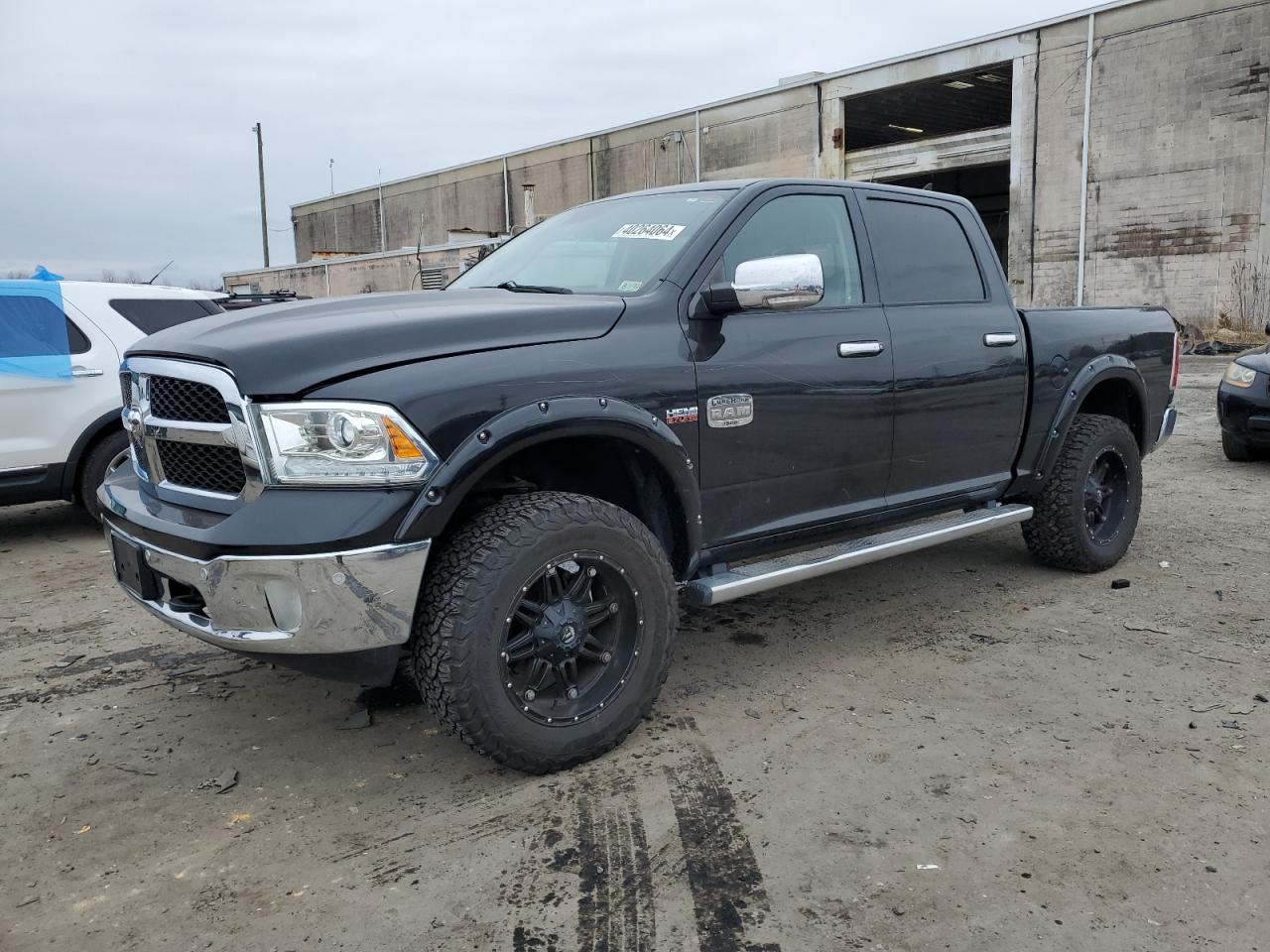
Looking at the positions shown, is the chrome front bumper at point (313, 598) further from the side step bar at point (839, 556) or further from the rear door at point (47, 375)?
the rear door at point (47, 375)

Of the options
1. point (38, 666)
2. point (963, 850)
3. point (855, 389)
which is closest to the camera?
point (963, 850)

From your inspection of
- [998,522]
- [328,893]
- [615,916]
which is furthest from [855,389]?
[328,893]

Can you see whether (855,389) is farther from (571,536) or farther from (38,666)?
(38,666)

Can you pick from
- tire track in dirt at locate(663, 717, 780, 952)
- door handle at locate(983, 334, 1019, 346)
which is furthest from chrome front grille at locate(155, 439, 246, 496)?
door handle at locate(983, 334, 1019, 346)

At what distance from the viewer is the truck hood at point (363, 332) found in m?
2.67

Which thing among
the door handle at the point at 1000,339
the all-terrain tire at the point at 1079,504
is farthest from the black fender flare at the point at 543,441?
the all-terrain tire at the point at 1079,504

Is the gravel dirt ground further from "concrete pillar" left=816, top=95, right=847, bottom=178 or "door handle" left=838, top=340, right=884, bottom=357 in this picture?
"concrete pillar" left=816, top=95, right=847, bottom=178

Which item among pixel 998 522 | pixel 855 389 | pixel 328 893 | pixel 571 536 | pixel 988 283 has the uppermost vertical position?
pixel 988 283

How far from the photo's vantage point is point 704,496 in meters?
3.39

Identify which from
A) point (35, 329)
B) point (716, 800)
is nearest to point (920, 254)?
point (716, 800)

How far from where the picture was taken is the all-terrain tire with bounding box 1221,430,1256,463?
829 cm

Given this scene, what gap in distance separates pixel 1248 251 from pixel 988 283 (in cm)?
1808

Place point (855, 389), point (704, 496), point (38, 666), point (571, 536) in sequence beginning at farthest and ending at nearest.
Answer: point (38, 666) → point (855, 389) → point (704, 496) → point (571, 536)

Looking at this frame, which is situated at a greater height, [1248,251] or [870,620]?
[1248,251]
